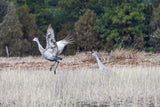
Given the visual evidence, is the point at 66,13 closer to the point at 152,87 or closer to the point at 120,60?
the point at 120,60

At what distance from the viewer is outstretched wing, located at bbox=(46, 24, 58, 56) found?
9.55 m

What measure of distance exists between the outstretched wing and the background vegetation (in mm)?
20164

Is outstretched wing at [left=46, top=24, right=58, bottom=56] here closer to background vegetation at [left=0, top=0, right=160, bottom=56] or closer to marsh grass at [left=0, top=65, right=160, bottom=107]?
marsh grass at [left=0, top=65, right=160, bottom=107]

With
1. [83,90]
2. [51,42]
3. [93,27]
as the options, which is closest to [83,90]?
[83,90]

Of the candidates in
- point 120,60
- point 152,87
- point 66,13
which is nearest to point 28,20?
point 66,13

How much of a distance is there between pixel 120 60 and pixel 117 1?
2151 cm

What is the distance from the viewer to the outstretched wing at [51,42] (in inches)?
376

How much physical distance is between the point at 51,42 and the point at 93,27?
24.4m

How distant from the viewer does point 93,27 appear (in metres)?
34.1

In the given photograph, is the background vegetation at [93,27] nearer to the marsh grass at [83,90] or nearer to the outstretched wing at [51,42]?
the outstretched wing at [51,42]

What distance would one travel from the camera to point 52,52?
10.4 metres

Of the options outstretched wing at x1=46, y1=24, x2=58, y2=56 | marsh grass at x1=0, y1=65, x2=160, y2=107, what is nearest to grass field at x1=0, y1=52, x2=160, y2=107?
marsh grass at x1=0, y1=65, x2=160, y2=107

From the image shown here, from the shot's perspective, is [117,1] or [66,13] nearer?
[117,1]

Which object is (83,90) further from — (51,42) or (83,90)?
(51,42)
